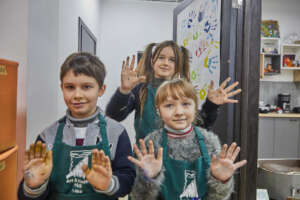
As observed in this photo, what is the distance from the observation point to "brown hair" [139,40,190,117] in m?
1.25

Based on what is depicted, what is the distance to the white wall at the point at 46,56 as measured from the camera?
1177 millimetres

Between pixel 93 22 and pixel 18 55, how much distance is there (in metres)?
0.44

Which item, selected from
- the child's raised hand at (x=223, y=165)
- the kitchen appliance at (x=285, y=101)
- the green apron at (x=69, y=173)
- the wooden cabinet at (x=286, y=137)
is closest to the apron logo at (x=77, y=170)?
the green apron at (x=69, y=173)

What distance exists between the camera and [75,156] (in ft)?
3.61

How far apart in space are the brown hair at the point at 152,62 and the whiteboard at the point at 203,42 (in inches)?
2.4

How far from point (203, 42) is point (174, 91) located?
39cm

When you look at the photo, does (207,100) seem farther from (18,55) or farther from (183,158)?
(18,55)

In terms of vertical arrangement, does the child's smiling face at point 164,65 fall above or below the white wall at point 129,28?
below

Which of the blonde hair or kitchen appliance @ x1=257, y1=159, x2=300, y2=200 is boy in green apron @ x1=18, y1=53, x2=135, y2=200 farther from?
kitchen appliance @ x1=257, y1=159, x2=300, y2=200

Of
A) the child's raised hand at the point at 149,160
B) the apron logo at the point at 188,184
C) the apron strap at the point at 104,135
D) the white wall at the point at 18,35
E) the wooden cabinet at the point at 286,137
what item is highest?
the white wall at the point at 18,35

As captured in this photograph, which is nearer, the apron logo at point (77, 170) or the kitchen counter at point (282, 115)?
the apron logo at point (77, 170)

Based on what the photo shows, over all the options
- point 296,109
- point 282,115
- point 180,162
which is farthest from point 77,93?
point 296,109

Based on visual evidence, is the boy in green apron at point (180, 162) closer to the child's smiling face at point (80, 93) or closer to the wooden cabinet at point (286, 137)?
the child's smiling face at point (80, 93)

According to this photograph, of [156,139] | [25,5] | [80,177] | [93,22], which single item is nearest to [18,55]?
[25,5]
